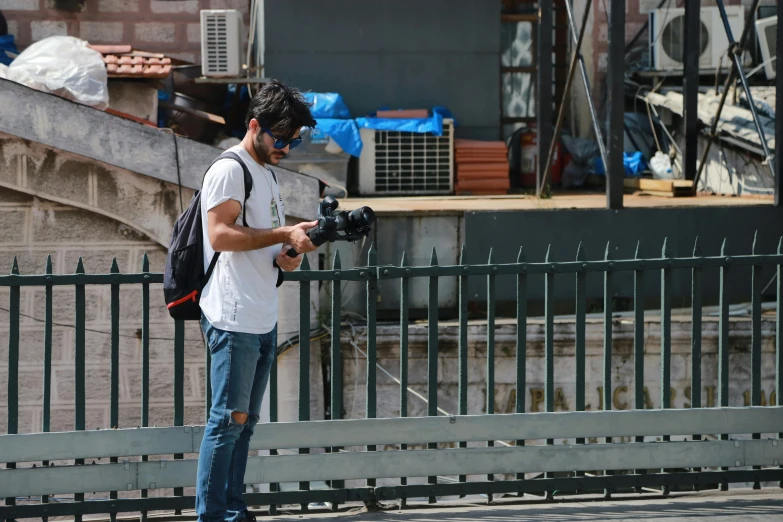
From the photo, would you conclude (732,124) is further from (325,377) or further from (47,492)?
(47,492)

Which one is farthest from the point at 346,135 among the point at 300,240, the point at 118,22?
the point at 300,240

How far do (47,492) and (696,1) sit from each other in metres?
10.6

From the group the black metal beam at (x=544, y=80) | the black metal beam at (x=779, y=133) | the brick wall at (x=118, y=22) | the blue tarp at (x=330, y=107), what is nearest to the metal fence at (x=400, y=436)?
→ the black metal beam at (x=779, y=133)

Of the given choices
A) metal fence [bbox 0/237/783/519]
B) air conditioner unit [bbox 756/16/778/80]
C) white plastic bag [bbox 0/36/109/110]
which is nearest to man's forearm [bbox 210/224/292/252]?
metal fence [bbox 0/237/783/519]

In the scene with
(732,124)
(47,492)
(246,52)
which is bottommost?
(47,492)

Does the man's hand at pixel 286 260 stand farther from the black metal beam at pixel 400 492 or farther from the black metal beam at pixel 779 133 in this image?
the black metal beam at pixel 779 133

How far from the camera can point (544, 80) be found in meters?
12.4

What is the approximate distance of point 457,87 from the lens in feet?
47.1

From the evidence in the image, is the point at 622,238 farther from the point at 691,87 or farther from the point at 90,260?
the point at 90,260

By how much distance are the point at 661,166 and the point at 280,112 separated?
10840 mm

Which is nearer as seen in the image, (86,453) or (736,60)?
(86,453)

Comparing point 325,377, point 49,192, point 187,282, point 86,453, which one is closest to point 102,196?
point 49,192

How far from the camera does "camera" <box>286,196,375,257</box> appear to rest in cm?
455

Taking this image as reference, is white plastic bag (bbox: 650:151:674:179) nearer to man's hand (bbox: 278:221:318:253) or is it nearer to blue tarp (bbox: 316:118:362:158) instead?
blue tarp (bbox: 316:118:362:158)
